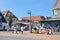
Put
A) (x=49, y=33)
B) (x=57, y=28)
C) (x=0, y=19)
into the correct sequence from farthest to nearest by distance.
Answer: (x=0, y=19) < (x=57, y=28) < (x=49, y=33)

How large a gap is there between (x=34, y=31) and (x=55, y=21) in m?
12.5

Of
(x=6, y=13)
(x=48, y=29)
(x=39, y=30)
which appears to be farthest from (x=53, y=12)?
(x=6, y=13)

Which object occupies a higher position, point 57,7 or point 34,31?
point 57,7

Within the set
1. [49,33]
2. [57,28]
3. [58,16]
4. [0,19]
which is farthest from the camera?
[0,19]

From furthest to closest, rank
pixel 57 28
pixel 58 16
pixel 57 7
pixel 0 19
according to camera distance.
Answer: pixel 0 19, pixel 57 7, pixel 58 16, pixel 57 28

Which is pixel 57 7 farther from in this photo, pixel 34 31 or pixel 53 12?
pixel 34 31

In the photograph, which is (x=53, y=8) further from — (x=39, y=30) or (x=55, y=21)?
(x=39, y=30)

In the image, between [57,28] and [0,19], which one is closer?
[57,28]

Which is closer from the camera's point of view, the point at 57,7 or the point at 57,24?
the point at 57,24

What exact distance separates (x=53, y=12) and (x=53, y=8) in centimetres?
123

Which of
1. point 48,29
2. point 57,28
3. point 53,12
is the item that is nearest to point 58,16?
point 53,12

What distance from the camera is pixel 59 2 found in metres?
66.7

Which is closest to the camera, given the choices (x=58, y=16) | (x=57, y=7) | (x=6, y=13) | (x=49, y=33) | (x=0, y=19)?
(x=49, y=33)

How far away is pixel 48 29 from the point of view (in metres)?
41.5
